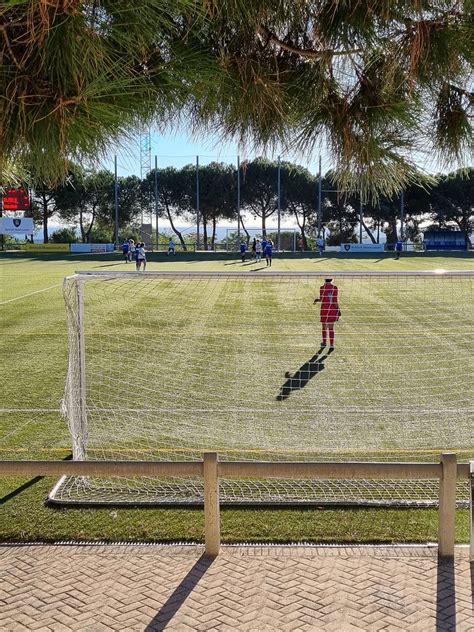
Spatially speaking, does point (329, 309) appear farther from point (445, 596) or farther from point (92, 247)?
point (92, 247)

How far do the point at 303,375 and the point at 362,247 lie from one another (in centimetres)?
4741

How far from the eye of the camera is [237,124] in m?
3.42

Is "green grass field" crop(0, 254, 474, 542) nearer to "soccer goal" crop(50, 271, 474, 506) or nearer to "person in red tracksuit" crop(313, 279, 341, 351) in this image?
"soccer goal" crop(50, 271, 474, 506)

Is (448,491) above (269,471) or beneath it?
beneath

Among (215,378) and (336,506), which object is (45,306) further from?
(336,506)

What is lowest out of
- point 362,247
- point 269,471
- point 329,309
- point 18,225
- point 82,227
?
point 269,471

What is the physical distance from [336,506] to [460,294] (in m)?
18.8

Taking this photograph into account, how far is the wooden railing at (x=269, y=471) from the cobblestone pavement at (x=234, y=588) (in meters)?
0.35

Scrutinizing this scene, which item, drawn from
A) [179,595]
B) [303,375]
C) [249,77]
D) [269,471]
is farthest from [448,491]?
[303,375]

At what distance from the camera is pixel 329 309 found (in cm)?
1516

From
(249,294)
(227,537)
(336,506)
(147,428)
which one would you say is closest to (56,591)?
(227,537)

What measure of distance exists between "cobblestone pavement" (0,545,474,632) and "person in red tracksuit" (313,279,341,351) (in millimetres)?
9500

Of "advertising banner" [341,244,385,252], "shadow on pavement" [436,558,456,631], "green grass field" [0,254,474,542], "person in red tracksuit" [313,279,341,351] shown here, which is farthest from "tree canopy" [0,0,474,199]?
"advertising banner" [341,244,385,252]

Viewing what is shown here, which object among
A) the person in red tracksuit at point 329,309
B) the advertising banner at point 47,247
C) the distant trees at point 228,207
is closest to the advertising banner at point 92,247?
the advertising banner at point 47,247
